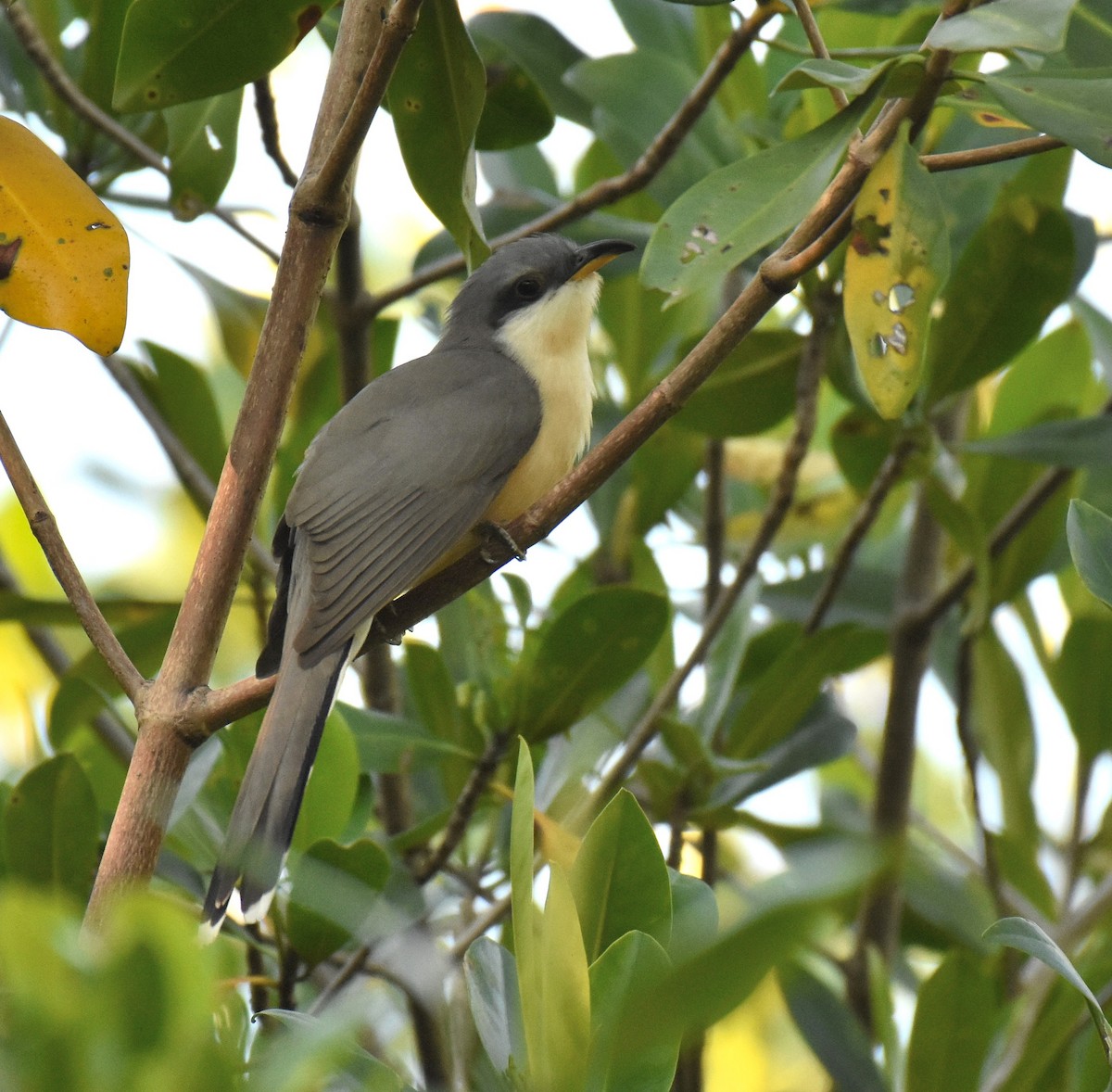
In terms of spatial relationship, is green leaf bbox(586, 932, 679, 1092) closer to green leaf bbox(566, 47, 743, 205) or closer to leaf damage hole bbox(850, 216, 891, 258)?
leaf damage hole bbox(850, 216, 891, 258)

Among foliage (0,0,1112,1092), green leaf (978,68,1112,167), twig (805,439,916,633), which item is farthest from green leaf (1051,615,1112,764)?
green leaf (978,68,1112,167)

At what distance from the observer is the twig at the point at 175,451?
3658mm

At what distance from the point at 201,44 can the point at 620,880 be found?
1.50 metres

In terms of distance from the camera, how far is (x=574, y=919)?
1654mm

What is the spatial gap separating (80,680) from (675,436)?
5.48ft

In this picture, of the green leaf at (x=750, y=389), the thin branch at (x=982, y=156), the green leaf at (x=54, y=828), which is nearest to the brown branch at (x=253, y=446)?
the green leaf at (x=54, y=828)

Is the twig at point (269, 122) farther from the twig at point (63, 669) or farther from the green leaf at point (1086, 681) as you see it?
the green leaf at point (1086, 681)

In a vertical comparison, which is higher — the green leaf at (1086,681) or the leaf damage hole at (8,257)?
the leaf damage hole at (8,257)

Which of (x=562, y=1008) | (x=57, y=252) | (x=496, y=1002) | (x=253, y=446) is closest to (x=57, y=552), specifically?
(x=253, y=446)

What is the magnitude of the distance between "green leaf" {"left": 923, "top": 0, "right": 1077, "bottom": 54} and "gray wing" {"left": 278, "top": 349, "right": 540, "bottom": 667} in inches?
64.7

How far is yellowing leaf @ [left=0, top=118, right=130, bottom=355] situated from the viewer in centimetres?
231

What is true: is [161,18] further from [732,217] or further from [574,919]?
[574,919]

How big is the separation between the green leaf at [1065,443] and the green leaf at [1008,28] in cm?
168

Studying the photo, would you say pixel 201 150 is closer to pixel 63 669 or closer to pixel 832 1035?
pixel 63 669
